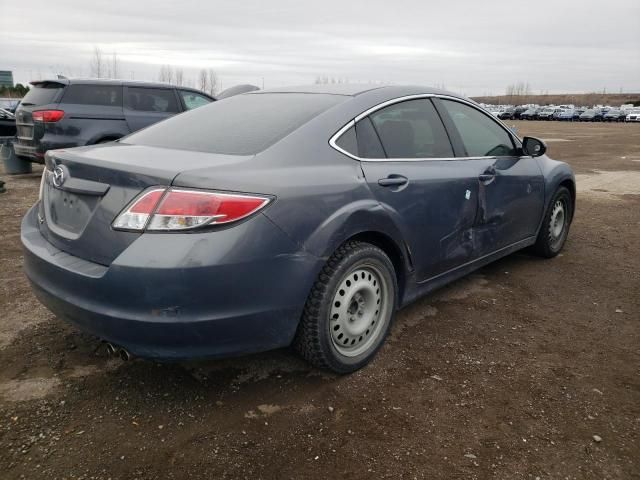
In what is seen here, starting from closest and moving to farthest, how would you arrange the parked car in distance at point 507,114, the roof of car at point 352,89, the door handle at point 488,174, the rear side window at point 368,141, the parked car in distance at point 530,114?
the rear side window at point 368,141
the roof of car at point 352,89
the door handle at point 488,174
the parked car in distance at point 530,114
the parked car in distance at point 507,114

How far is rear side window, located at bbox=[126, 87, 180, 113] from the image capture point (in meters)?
8.80

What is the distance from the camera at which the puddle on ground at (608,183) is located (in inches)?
352

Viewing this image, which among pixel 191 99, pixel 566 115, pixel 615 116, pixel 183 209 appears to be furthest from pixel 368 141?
pixel 615 116

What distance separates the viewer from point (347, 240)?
2.67m

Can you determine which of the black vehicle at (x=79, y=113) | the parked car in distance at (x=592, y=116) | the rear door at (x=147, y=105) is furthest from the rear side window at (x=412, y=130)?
the parked car in distance at (x=592, y=116)

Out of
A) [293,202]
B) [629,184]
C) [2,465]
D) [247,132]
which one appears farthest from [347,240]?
[629,184]

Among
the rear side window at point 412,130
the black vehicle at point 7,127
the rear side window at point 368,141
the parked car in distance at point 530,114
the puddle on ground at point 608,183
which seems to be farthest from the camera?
the parked car in distance at point 530,114

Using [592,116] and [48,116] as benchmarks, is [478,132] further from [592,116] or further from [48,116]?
[592,116]

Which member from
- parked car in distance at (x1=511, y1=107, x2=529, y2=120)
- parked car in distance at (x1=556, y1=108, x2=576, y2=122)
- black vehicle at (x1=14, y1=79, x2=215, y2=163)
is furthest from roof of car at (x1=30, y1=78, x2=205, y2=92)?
parked car in distance at (x1=511, y1=107, x2=529, y2=120)

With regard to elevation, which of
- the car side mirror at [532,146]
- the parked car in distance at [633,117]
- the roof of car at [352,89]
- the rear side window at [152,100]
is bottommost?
the car side mirror at [532,146]

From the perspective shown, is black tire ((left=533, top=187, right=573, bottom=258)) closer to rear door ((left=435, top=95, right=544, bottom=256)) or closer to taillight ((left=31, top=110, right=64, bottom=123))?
rear door ((left=435, top=95, right=544, bottom=256))

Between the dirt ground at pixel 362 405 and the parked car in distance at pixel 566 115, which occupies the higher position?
the parked car in distance at pixel 566 115

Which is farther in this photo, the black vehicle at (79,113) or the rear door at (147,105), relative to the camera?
the rear door at (147,105)

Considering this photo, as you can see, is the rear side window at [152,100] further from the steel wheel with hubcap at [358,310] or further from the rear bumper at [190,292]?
the steel wheel with hubcap at [358,310]
